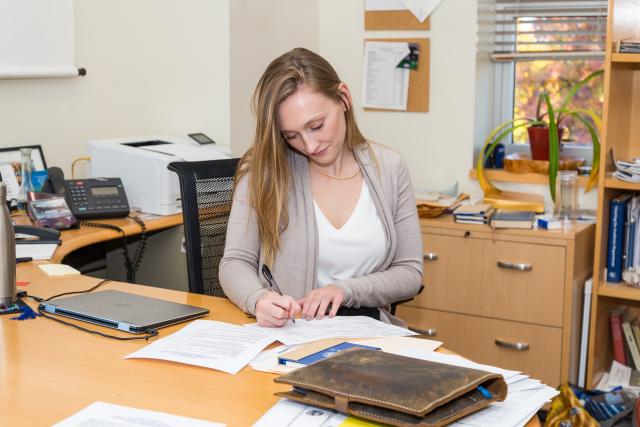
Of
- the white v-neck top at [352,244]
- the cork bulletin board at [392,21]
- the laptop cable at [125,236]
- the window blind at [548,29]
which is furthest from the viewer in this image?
the cork bulletin board at [392,21]

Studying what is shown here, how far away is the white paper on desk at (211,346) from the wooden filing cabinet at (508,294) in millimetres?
1548

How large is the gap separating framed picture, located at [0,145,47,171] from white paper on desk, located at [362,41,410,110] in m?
1.41

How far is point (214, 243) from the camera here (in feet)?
7.90

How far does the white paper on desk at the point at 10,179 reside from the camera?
3.03m

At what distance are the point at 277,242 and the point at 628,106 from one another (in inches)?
69.3

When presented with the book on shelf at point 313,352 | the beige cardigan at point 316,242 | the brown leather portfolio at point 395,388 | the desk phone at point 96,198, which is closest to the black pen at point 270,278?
the beige cardigan at point 316,242

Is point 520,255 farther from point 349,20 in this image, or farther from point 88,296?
point 88,296

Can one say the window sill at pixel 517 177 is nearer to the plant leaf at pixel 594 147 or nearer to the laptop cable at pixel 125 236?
the plant leaf at pixel 594 147

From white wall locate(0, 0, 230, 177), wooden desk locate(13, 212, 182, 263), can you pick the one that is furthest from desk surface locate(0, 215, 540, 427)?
white wall locate(0, 0, 230, 177)

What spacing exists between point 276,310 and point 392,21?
224 cm

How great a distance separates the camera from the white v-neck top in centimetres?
219

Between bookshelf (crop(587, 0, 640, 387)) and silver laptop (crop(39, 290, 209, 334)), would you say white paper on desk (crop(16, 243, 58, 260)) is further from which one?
bookshelf (crop(587, 0, 640, 387))

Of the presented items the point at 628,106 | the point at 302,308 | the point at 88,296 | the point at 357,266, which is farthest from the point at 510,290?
the point at 88,296

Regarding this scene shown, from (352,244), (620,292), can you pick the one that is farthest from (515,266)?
(352,244)
